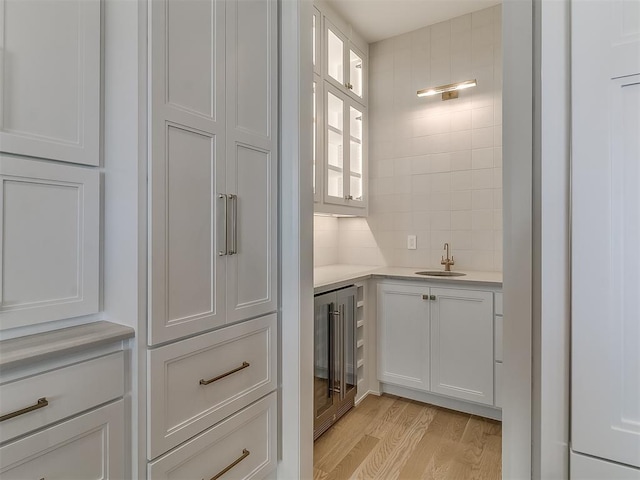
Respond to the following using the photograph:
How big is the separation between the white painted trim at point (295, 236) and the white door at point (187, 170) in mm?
334

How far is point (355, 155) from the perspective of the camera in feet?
9.91

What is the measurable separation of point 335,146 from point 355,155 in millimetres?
337

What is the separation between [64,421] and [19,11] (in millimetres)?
1152

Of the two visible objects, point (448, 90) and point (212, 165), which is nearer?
point (212, 165)

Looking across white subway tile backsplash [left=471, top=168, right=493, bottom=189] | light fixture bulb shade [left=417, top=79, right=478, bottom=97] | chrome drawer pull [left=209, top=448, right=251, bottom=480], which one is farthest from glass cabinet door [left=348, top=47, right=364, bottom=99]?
chrome drawer pull [left=209, top=448, right=251, bottom=480]

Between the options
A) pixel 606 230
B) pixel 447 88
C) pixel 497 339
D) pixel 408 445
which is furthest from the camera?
pixel 447 88

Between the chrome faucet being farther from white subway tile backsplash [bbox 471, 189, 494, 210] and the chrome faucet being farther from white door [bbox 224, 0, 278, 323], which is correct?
white door [bbox 224, 0, 278, 323]

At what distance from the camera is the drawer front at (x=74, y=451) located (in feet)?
2.95

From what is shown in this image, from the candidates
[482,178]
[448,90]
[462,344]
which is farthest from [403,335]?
[448,90]

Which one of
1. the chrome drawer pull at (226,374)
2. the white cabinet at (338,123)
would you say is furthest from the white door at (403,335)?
the chrome drawer pull at (226,374)

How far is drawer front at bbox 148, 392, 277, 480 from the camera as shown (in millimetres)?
1220

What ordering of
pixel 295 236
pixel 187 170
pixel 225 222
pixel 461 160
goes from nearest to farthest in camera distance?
pixel 187 170, pixel 225 222, pixel 295 236, pixel 461 160

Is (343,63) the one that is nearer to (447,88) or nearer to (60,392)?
(447,88)

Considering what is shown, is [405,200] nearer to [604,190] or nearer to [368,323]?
[368,323]
